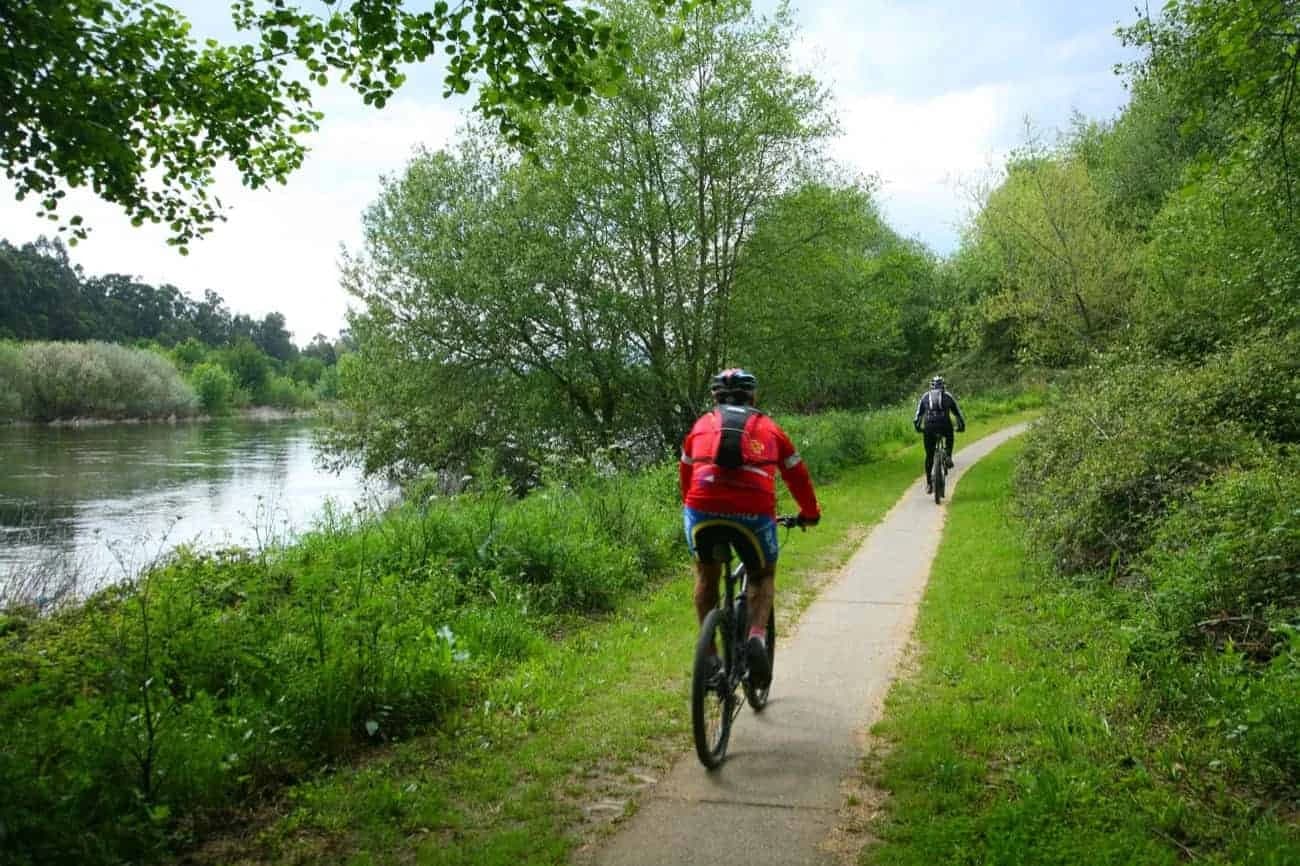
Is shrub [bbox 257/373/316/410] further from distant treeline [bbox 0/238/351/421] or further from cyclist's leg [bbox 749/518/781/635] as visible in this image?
cyclist's leg [bbox 749/518/781/635]

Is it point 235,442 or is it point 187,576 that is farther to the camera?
point 235,442

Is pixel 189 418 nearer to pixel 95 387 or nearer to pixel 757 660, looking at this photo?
pixel 95 387

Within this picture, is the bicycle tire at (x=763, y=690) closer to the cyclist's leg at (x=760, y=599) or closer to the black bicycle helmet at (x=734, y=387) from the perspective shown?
the cyclist's leg at (x=760, y=599)

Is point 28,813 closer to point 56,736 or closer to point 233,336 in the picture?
point 56,736

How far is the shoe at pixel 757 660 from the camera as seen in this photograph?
4.76 m

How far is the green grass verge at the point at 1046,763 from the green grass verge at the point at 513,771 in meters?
1.24

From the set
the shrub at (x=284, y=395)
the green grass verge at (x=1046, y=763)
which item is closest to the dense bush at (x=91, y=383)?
the shrub at (x=284, y=395)

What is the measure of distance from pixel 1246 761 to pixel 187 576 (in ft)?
23.3

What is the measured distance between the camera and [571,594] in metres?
8.27

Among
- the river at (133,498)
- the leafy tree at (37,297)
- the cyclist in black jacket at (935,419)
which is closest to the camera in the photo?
the river at (133,498)

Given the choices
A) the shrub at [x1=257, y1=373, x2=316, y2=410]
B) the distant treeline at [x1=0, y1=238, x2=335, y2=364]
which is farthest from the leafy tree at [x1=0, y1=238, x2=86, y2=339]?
the shrub at [x1=257, y1=373, x2=316, y2=410]

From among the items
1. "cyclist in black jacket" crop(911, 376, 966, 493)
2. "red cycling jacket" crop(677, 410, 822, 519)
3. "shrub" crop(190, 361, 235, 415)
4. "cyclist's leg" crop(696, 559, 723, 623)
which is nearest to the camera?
"red cycling jacket" crop(677, 410, 822, 519)

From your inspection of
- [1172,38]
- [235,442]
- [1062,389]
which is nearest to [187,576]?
[1172,38]

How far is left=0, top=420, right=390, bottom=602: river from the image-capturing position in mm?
9836
